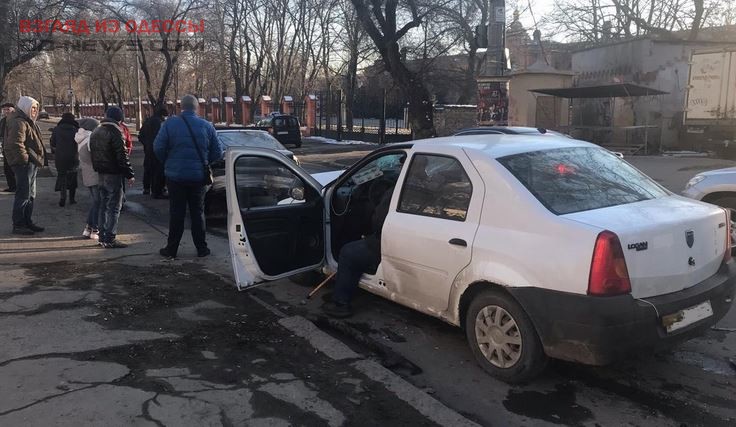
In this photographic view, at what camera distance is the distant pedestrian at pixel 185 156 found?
254 inches

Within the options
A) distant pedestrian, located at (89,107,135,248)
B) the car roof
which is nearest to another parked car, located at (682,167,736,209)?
the car roof

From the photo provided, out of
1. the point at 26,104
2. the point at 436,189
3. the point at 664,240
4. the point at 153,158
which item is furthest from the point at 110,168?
the point at 664,240

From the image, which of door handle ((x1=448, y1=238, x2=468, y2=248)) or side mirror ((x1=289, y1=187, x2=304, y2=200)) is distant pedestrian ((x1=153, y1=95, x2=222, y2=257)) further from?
door handle ((x1=448, y1=238, x2=468, y2=248))

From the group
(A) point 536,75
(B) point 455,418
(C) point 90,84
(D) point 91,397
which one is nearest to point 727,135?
(A) point 536,75

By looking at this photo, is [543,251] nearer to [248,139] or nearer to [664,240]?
[664,240]

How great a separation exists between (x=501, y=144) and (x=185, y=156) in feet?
11.9

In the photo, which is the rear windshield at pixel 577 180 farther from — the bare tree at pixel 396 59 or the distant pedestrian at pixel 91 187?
the bare tree at pixel 396 59

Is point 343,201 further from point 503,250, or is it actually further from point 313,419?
point 313,419

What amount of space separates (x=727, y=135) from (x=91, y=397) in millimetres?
17446

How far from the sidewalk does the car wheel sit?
21.7 inches

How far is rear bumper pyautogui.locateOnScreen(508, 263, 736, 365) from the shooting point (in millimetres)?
3293

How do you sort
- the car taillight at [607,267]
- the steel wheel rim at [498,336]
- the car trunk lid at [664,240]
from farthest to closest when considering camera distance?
the steel wheel rim at [498,336]
the car trunk lid at [664,240]
the car taillight at [607,267]

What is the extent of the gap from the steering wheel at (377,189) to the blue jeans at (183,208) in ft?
7.42

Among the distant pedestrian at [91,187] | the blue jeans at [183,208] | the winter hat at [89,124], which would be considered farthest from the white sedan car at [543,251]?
the winter hat at [89,124]
